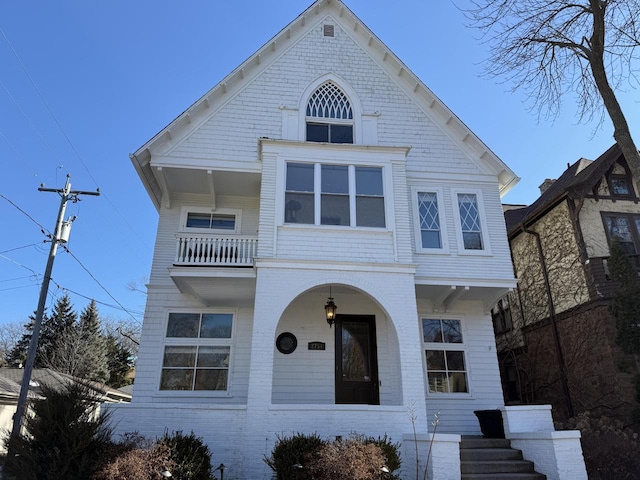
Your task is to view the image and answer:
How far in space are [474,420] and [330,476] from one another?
209 inches

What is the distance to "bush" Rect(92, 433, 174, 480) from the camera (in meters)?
5.32

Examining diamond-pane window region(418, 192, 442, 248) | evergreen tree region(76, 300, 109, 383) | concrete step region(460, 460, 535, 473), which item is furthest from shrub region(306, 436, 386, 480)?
evergreen tree region(76, 300, 109, 383)

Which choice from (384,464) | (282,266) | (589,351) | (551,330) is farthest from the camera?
(551,330)

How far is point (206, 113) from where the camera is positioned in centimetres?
1088

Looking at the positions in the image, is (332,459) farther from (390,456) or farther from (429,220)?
(429,220)

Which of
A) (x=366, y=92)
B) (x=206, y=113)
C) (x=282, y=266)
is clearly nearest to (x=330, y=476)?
(x=282, y=266)

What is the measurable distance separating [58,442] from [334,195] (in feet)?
22.1

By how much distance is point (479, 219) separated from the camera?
10.9 m

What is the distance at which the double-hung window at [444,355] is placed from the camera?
33.5ft

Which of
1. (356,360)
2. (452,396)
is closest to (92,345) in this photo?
(356,360)

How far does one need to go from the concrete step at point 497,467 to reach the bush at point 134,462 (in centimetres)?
482

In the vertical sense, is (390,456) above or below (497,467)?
above

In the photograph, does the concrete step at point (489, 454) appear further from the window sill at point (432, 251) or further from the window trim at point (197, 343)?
the window trim at point (197, 343)

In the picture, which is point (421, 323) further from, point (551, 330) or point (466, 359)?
point (551, 330)
